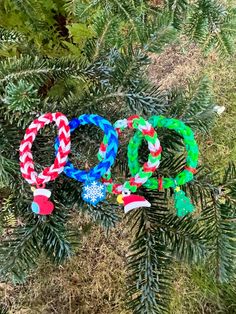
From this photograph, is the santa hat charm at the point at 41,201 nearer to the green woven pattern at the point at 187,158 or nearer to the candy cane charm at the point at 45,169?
the candy cane charm at the point at 45,169

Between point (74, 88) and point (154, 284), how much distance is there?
2.25ft

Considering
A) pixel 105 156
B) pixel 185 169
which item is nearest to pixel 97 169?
pixel 105 156

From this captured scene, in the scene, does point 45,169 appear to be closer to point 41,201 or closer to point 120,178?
point 41,201

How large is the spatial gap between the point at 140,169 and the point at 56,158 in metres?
0.13

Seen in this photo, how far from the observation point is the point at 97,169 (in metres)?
0.72

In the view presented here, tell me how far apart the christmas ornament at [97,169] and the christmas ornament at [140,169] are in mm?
12

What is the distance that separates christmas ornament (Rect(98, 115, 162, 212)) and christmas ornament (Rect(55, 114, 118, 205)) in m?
0.01

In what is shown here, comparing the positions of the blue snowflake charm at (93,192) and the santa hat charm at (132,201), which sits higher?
the blue snowflake charm at (93,192)

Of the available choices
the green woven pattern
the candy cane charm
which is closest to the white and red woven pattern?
the candy cane charm

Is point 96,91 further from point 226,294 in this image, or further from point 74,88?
point 226,294

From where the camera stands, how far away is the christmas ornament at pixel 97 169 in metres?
0.72

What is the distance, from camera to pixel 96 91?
0.84m

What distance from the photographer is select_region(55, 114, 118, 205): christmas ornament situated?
0.72 meters

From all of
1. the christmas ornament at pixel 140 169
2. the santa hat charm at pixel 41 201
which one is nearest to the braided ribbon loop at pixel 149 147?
the christmas ornament at pixel 140 169
